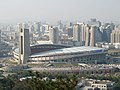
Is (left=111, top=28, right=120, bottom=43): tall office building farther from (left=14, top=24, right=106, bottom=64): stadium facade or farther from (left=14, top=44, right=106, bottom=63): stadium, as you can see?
(left=14, top=24, right=106, bottom=64): stadium facade

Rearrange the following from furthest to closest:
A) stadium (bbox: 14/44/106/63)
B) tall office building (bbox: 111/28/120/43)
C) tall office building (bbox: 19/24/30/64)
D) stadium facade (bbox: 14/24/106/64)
Result: tall office building (bbox: 111/28/120/43)
stadium (bbox: 14/44/106/63)
stadium facade (bbox: 14/24/106/64)
tall office building (bbox: 19/24/30/64)

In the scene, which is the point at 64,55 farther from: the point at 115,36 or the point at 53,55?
the point at 115,36

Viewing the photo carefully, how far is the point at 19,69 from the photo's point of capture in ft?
72.6

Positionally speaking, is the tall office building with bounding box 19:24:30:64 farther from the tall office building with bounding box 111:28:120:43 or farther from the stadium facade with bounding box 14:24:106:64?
the tall office building with bounding box 111:28:120:43

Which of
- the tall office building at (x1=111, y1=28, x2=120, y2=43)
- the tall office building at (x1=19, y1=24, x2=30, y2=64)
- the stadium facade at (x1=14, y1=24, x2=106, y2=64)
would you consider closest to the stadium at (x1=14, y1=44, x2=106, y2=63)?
the stadium facade at (x1=14, y1=24, x2=106, y2=64)

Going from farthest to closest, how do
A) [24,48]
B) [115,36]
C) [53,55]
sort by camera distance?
[115,36], [53,55], [24,48]

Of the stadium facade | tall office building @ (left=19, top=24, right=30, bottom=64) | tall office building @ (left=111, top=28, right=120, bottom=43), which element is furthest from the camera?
tall office building @ (left=111, top=28, right=120, bottom=43)

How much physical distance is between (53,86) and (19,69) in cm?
1588

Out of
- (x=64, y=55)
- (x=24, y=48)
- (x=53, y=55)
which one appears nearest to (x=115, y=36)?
(x=64, y=55)

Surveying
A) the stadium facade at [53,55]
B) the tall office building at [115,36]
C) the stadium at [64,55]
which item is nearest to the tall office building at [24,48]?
the stadium facade at [53,55]

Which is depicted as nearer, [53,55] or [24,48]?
[24,48]

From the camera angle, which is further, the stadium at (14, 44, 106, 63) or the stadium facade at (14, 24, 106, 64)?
the stadium at (14, 44, 106, 63)

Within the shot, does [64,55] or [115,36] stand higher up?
[115,36]

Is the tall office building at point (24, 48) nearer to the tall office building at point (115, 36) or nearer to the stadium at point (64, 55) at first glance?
the stadium at point (64, 55)
